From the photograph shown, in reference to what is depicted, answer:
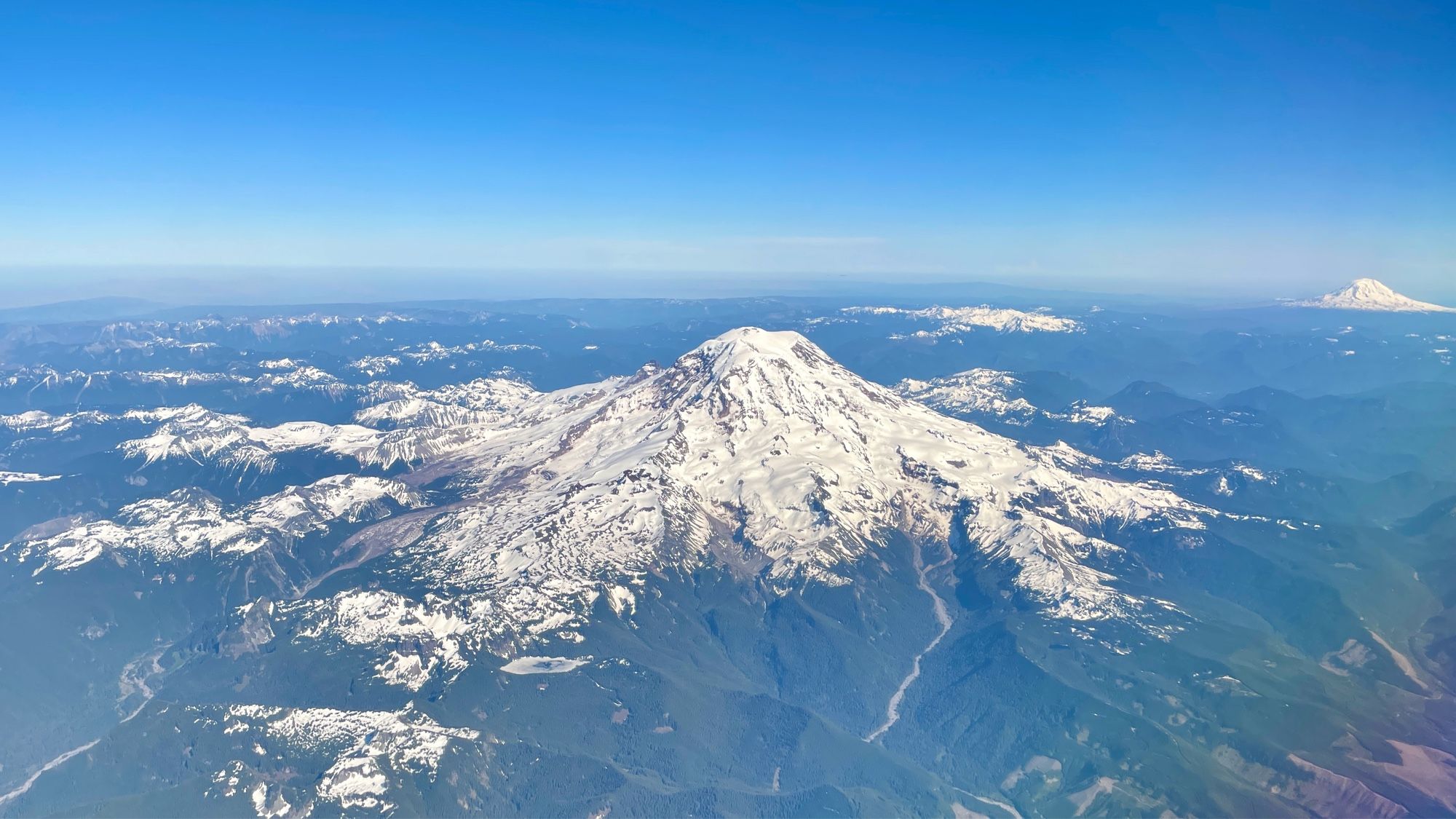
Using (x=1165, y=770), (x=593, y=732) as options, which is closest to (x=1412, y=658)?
(x=1165, y=770)

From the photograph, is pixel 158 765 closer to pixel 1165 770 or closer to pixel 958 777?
pixel 958 777

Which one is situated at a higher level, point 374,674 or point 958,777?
point 374,674

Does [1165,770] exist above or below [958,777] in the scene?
above

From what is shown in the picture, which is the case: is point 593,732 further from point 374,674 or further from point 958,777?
point 958,777

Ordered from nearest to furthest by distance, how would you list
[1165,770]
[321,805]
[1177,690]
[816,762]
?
[321,805] < [1165,770] < [816,762] < [1177,690]

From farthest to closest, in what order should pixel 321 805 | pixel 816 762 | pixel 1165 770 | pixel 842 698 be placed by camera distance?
pixel 842 698, pixel 816 762, pixel 1165 770, pixel 321 805

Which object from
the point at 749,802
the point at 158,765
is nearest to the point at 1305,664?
the point at 749,802

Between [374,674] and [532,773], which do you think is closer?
[532,773]

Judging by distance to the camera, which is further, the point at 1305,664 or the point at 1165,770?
the point at 1305,664

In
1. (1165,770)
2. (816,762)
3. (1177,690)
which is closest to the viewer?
(1165,770)
